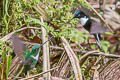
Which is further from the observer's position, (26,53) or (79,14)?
(79,14)

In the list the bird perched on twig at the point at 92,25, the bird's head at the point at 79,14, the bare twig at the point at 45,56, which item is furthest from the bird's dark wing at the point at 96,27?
the bare twig at the point at 45,56

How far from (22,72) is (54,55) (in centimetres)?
21

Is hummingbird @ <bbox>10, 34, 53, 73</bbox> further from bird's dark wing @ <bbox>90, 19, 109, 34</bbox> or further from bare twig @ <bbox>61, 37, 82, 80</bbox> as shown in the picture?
bird's dark wing @ <bbox>90, 19, 109, 34</bbox>

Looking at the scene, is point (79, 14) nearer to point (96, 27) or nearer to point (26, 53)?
point (96, 27)

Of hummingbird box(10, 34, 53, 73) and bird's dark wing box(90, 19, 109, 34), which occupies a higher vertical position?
hummingbird box(10, 34, 53, 73)

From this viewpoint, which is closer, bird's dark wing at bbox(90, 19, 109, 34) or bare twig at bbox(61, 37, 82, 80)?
bare twig at bbox(61, 37, 82, 80)

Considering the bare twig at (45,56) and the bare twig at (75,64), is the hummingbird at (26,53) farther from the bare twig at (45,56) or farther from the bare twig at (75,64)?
the bare twig at (75,64)

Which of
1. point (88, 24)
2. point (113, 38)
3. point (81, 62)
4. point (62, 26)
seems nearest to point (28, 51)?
point (81, 62)

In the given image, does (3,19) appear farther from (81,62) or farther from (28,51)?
(81,62)

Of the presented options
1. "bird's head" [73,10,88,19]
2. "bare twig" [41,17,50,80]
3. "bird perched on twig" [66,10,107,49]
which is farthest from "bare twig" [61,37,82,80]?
"bird perched on twig" [66,10,107,49]

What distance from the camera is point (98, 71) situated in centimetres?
121

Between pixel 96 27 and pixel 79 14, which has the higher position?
pixel 79 14

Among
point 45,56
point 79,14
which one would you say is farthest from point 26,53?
point 79,14

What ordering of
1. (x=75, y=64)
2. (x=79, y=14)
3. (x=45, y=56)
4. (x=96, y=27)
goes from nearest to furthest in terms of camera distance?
(x=75, y=64)
(x=45, y=56)
(x=79, y=14)
(x=96, y=27)
